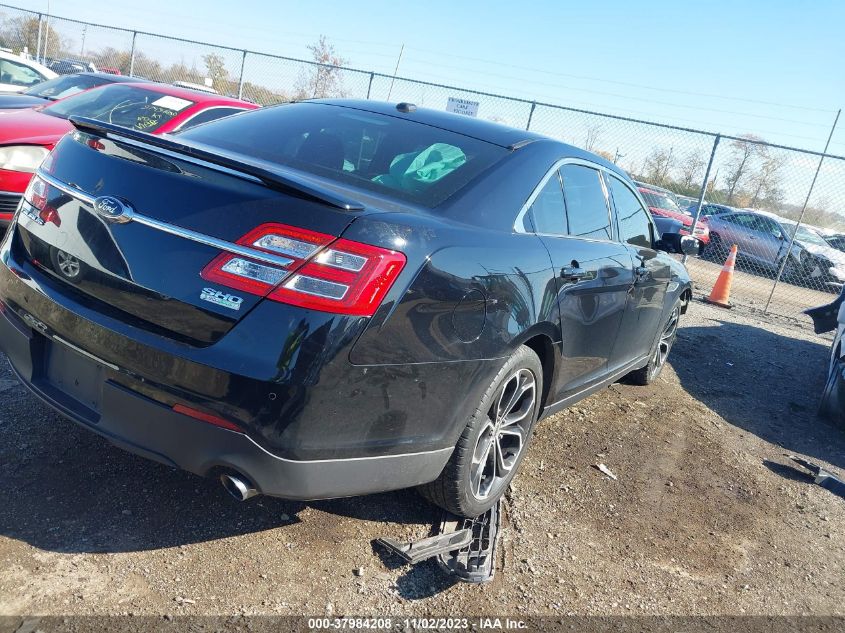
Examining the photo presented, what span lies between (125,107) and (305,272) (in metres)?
5.16

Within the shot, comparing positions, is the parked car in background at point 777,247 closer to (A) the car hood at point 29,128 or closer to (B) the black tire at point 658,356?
(B) the black tire at point 658,356

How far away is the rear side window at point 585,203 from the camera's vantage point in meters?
3.45

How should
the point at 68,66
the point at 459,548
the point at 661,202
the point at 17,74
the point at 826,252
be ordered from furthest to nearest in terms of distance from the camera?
the point at 68,66 < the point at 661,202 < the point at 826,252 < the point at 17,74 < the point at 459,548

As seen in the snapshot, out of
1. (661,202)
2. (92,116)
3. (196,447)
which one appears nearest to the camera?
(196,447)

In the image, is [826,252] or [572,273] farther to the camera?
[826,252]

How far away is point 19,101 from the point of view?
673cm

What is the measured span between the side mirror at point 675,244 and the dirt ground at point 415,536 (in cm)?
130

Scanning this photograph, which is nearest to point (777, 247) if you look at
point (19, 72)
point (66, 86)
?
point (66, 86)

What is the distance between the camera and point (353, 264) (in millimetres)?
2115

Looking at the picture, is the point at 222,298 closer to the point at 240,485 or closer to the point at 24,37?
the point at 240,485

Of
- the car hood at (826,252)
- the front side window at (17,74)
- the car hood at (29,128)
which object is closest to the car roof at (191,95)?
the car hood at (29,128)

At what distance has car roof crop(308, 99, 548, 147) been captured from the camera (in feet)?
10.7

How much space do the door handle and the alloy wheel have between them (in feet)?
1.49

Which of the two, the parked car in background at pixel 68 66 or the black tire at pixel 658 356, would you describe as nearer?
the black tire at pixel 658 356
